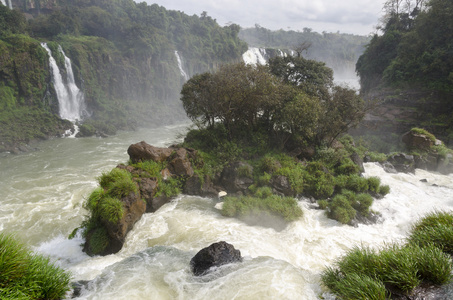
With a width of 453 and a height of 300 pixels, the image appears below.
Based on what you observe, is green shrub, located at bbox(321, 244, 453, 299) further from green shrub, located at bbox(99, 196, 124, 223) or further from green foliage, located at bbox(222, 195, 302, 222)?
green shrub, located at bbox(99, 196, 124, 223)

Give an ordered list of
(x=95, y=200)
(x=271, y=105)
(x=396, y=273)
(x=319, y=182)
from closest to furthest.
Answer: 1. (x=396, y=273)
2. (x=95, y=200)
3. (x=319, y=182)
4. (x=271, y=105)

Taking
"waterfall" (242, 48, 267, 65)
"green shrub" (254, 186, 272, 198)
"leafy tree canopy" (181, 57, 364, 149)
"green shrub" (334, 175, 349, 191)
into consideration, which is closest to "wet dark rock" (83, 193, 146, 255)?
"green shrub" (254, 186, 272, 198)

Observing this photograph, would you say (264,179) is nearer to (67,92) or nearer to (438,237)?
(438,237)

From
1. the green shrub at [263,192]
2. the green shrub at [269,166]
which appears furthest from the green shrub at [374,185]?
the green shrub at [263,192]

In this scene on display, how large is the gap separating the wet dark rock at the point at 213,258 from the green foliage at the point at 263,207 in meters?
3.34

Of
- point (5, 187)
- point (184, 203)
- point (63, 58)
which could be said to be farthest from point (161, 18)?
point (184, 203)

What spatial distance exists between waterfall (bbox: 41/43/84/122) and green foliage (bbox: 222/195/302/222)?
33.2 metres

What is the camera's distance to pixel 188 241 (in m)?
8.34

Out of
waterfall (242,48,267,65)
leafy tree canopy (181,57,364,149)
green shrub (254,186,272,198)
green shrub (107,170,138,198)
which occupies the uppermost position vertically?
waterfall (242,48,267,65)

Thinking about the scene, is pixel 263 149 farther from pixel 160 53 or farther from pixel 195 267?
pixel 160 53

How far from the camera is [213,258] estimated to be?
642 cm

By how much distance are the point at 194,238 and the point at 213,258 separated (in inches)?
89.1

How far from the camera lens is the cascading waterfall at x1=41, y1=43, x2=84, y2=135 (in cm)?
3259

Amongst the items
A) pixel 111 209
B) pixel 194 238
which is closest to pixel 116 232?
pixel 111 209
